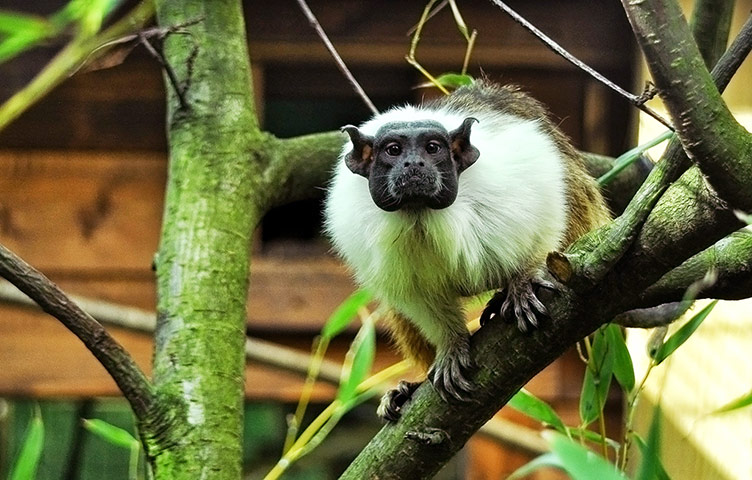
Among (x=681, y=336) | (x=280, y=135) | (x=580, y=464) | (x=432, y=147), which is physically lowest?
(x=580, y=464)

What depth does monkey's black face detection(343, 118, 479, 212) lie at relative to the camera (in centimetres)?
148

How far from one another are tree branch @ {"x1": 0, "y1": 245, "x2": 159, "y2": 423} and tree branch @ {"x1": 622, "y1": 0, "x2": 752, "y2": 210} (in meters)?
0.75

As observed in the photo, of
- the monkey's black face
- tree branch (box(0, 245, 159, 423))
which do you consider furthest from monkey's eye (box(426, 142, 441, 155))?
tree branch (box(0, 245, 159, 423))

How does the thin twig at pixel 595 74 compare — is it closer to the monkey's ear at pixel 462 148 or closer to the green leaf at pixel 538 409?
the monkey's ear at pixel 462 148

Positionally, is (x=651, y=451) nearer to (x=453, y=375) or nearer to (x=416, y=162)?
(x=453, y=375)

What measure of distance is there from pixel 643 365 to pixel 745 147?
1282 mm

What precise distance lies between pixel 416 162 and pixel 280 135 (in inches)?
50.7

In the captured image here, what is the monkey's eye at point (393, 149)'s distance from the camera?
1522 millimetres

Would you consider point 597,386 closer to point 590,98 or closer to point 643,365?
point 643,365

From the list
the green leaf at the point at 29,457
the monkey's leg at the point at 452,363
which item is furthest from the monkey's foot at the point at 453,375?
the green leaf at the point at 29,457

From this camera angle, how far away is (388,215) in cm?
154

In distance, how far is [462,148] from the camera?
1.54 meters

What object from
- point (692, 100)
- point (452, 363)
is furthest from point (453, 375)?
point (692, 100)

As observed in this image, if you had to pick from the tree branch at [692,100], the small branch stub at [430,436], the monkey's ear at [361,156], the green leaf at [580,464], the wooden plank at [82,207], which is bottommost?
the green leaf at [580,464]
